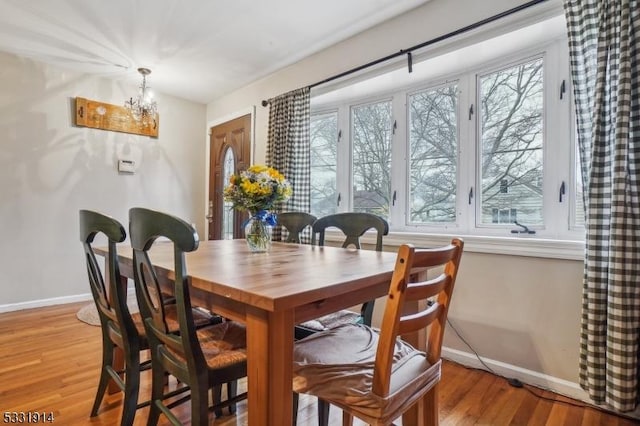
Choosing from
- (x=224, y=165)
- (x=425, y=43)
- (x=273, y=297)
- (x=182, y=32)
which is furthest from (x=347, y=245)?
(x=224, y=165)

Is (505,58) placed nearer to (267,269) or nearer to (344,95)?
(344,95)

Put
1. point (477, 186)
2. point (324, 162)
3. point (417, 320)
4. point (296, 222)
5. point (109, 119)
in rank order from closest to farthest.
Result: point (417, 320), point (477, 186), point (296, 222), point (324, 162), point (109, 119)

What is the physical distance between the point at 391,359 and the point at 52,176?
12.8ft

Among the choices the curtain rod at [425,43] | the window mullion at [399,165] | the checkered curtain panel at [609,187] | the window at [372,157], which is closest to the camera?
the checkered curtain panel at [609,187]

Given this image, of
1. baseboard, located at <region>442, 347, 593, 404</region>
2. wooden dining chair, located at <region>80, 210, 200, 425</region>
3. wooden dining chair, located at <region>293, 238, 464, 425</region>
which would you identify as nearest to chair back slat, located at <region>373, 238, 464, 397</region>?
wooden dining chair, located at <region>293, 238, 464, 425</region>

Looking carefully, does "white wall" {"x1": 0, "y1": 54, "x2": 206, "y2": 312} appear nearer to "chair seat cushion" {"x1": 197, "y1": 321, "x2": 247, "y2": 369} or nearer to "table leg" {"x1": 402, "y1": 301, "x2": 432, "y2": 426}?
"chair seat cushion" {"x1": 197, "y1": 321, "x2": 247, "y2": 369}

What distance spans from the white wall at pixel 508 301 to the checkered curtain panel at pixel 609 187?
0.24m

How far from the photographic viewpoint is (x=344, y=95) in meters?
3.07

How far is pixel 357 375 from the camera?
1062mm

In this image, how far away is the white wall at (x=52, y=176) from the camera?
321 centimetres

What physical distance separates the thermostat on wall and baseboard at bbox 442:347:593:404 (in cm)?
372

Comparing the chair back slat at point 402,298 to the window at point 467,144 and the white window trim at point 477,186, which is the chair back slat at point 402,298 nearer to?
the white window trim at point 477,186

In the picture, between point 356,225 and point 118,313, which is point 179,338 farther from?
point 356,225

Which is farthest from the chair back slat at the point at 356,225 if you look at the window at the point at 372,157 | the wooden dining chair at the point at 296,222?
the window at the point at 372,157
